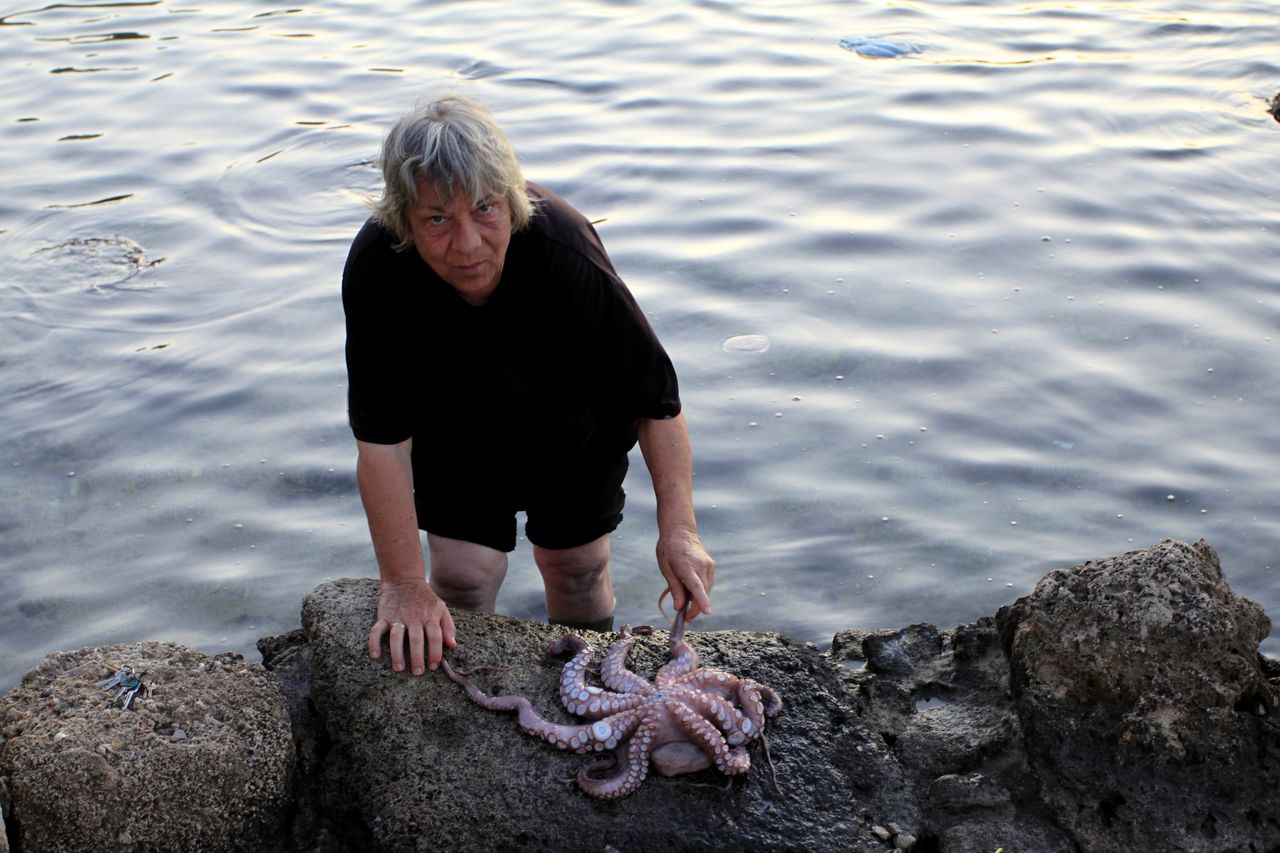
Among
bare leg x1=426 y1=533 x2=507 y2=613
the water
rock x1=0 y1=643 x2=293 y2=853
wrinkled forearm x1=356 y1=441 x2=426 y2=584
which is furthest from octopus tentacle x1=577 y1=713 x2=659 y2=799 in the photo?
the water

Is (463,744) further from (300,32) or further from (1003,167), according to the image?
(300,32)

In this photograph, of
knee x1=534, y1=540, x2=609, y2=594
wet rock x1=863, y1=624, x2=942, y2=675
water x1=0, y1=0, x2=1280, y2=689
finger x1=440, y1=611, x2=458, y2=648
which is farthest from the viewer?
water x1=0, y1=0, x2=1280, y2=689

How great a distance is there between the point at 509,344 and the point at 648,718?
140 centimetres

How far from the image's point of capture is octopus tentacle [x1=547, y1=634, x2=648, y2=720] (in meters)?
4.60

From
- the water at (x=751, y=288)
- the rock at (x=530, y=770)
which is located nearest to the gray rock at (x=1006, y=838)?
the rock at (x=530, y=770)

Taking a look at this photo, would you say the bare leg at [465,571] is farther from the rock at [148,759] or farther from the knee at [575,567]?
the rock at [148,759]

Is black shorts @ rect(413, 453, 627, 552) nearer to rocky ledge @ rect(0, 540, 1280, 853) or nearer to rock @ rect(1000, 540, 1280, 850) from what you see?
rocky ledge @ rect(0, 540, 1280, 853)

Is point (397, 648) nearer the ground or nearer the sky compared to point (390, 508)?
nearer the ground

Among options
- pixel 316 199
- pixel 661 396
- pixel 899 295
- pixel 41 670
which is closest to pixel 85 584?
pixel 41 670

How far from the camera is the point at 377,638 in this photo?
15.7 feet

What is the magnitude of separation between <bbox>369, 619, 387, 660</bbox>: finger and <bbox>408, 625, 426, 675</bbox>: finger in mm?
108

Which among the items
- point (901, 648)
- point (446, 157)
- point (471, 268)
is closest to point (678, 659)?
point (901, 648)

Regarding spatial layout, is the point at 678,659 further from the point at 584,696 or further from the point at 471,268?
the point at 471,268

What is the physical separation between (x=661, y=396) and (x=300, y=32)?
11.9 metres
